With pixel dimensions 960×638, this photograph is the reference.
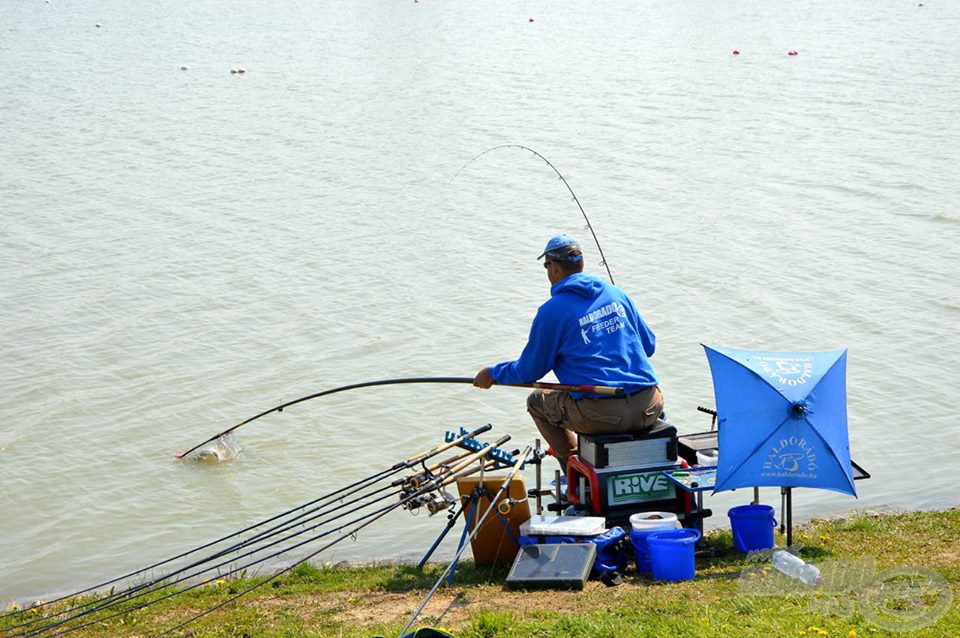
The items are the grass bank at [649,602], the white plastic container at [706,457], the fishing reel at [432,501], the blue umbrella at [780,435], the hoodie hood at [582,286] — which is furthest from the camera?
the white plastic container at [706,457]

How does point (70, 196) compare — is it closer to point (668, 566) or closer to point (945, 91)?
point (668, 566)

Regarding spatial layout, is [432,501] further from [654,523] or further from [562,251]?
[562,251]

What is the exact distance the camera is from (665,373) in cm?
1042

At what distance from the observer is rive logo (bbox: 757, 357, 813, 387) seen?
214 inches

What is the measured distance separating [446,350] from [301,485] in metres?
3.07

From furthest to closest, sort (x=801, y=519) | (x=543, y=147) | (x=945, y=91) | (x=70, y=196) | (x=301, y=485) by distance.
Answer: (x=945, y=91) < (x=543, y=147) < (x=70, y=196) < (x=301, y=485) < (x=801, y=519)

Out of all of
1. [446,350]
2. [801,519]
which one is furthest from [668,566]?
[446,350]

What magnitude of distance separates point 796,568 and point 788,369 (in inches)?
38.8

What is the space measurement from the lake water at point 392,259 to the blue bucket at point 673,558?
2.32 meters

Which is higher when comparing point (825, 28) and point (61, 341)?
point (825, 28)

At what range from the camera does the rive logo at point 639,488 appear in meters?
5.74

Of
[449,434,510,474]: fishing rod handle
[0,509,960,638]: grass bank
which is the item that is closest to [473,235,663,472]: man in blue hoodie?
[449,434,510,474]: fishing rod handle

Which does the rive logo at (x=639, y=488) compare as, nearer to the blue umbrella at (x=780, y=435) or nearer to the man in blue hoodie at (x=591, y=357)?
the man in blue hoodie at (x=591, y=357)

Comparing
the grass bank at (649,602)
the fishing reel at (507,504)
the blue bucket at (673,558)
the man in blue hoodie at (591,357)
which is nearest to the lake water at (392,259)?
the grass bank at (649,602)
